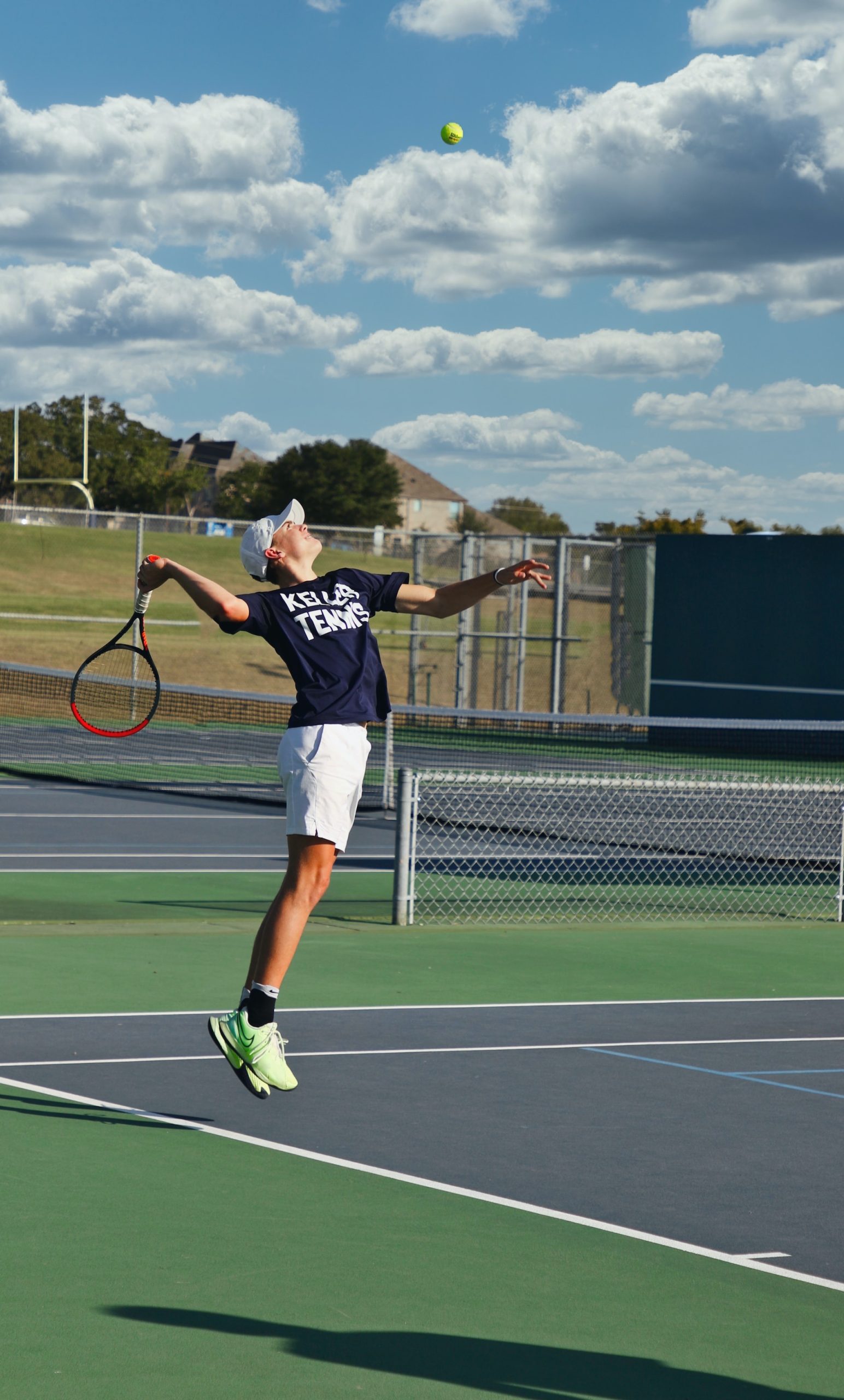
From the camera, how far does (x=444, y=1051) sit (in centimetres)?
738

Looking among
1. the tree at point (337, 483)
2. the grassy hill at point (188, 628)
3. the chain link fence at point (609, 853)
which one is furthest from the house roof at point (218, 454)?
the chain link fence at point (609, 853)

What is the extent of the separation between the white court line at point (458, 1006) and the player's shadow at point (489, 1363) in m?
3.45

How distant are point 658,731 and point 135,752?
10063 millimetres

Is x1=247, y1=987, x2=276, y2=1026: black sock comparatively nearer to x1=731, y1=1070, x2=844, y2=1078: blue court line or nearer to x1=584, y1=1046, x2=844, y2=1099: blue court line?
x1=584, y1=1046, x2=844, y2=1099: blue court line

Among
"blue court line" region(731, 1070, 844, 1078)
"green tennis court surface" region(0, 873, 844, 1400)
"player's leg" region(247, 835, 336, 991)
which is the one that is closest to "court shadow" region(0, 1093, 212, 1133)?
"green tennis court surface" region(0, 873, 844, 1400)

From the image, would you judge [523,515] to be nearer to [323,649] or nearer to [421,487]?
[421,487]

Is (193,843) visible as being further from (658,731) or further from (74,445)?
(74,445)

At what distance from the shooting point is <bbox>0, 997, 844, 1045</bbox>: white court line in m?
7.90

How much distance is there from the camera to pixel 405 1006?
8414 millimetres

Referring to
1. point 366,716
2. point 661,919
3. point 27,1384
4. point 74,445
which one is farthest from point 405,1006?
point 74,445

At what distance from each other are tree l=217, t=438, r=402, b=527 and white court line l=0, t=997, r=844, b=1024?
6916cm

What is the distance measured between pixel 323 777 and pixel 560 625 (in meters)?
24.3

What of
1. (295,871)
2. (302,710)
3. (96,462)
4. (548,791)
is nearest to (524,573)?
(302,710)

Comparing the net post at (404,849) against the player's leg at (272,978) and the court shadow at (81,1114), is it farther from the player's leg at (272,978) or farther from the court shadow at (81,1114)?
the player's leg at (272,978)
